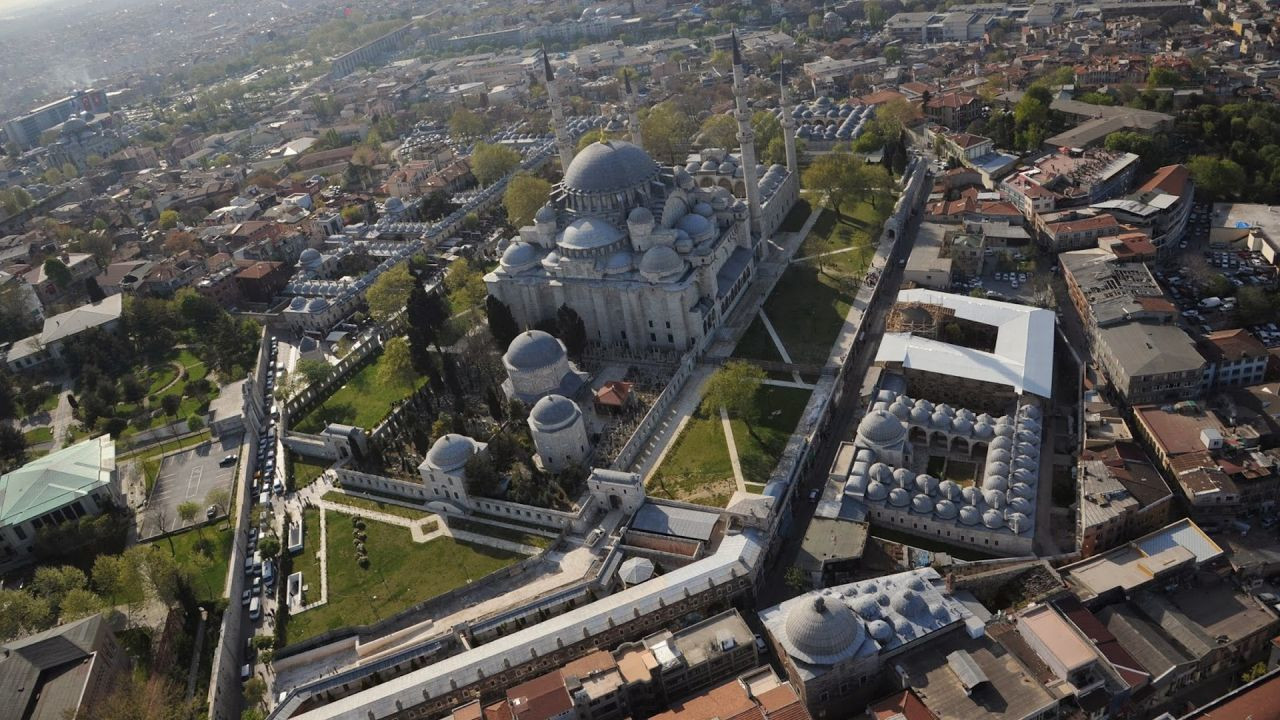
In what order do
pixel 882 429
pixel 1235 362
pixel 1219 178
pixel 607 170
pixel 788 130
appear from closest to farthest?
pixel 882 429, pixel 1235 362, pixel 607 170, pixel 1219 178, pixel 788 130

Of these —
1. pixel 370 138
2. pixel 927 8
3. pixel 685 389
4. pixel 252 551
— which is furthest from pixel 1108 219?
pixel 927 8

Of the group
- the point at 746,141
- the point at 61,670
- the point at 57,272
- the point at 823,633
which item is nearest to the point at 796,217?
the point at 746,141

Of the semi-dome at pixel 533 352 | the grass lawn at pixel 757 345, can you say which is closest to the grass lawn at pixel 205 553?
the semi-dome at pixel 533 352

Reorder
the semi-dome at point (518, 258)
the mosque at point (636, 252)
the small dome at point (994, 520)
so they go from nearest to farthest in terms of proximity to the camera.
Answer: the small dome at point (994, 520) → the mosque at point (636, 252) → the semi-dome at point (518, 258)

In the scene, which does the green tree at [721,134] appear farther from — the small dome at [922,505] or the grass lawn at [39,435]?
the grass lawn at [39,435]

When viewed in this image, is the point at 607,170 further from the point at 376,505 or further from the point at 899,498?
the point at 899,498

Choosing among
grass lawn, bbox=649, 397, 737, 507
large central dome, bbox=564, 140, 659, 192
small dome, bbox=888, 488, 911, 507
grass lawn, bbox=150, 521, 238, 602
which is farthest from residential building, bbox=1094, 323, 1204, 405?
grass lawn, bbox=150, 521, 238, 602
